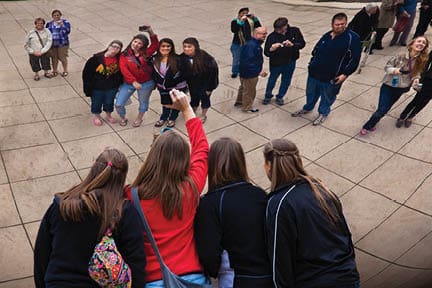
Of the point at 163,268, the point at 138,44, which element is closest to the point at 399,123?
the point at 138,44

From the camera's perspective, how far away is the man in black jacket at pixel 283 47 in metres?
4.61

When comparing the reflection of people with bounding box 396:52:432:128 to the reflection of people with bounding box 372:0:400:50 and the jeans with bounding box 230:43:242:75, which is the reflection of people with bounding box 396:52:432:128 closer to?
the reflection of people with bounding box 372:0:400:50

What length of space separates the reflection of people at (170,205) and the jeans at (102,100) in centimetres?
277

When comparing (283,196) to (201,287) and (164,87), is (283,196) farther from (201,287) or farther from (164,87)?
(164,87)

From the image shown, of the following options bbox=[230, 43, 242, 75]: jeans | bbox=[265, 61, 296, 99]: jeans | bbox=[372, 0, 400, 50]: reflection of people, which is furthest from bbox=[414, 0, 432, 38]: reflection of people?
bbox=[230, 43, 242, 75]: jeans

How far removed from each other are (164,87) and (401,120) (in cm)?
290

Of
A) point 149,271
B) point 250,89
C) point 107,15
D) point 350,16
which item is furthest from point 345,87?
point 107,15

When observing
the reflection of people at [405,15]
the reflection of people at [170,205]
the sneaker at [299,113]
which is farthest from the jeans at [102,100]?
the reflection of people at [405,15]

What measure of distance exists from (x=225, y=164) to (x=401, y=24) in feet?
12.1

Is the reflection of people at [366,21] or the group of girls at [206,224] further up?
the reflection of people at [366,21]

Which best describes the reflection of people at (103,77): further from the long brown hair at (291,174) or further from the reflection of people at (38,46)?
the long brown hair at (291,174)

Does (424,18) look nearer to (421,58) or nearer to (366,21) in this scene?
(366,21)

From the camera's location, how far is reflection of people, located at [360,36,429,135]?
12.5 feet

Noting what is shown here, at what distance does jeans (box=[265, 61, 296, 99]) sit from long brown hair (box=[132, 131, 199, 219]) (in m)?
3.35
